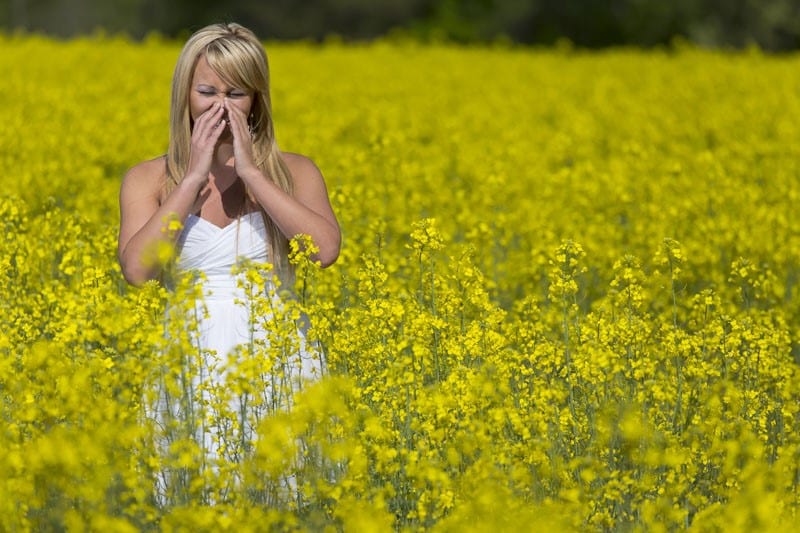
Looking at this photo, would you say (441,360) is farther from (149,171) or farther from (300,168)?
(149,171)

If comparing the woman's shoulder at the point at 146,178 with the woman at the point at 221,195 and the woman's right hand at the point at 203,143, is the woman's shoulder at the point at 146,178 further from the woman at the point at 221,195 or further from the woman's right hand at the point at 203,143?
the woman's right hand at the point at 203,143

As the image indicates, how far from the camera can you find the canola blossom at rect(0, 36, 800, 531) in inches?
146

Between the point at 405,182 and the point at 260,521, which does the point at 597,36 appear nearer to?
the point at 405,182

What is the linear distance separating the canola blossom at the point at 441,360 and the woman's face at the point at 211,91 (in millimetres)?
571

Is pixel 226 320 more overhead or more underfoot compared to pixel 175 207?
more underfoot

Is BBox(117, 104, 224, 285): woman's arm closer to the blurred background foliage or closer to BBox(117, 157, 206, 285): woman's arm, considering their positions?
BBox(117, 157, 206, 285): woman's arm

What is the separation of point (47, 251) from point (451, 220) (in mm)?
2979

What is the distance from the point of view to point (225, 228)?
4898 mm

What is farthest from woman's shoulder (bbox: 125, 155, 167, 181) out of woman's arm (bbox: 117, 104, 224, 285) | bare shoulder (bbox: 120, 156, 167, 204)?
woman's arm (bbox: 117, 104, 224, 285)

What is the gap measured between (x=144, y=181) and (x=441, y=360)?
4.08 feet

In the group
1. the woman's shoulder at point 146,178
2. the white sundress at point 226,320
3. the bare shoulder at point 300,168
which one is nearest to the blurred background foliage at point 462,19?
the bare shoulder at point 300,168

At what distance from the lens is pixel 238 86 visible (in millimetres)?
4703

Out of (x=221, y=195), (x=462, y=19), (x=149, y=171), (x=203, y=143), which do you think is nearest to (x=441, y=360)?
(x=221, y=195)

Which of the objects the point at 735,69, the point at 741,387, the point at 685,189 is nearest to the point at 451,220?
the point at 685,189
